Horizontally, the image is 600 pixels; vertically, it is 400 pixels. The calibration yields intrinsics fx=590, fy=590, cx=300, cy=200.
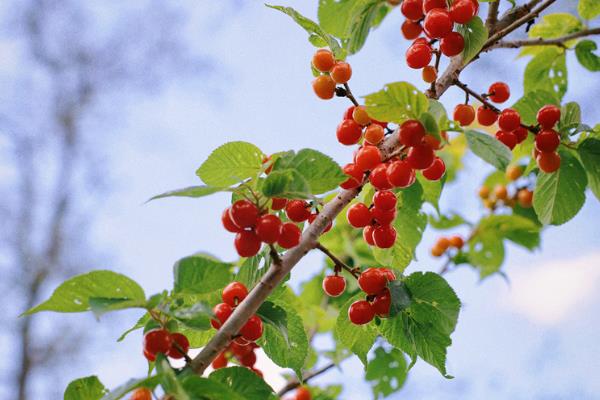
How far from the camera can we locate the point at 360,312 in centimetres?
75

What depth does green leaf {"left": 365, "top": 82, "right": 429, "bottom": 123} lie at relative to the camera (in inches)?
25.7

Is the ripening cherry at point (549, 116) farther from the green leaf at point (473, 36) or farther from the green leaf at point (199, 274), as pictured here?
the green leaf at point (199, 274)

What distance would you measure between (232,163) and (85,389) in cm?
31

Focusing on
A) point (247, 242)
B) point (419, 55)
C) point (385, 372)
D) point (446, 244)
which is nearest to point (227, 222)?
point (247, 242)

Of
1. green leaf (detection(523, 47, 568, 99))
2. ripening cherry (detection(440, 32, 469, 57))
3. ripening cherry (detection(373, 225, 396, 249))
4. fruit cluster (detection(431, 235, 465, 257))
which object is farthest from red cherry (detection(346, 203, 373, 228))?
fruit cluster (detection(431, 235, 465, 257))

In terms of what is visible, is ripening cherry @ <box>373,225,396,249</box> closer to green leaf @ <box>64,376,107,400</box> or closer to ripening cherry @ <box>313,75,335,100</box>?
ripening cherry @ <box>313,75,335,100</box>

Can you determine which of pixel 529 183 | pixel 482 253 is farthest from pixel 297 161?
pixel 529 183

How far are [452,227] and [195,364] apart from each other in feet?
5.23

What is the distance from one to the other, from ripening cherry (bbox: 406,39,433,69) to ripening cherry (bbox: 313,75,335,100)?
0.11 meters

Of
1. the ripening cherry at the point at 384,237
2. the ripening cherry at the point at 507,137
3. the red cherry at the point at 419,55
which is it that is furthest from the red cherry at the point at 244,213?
the ripening cherry at the point at 507,137

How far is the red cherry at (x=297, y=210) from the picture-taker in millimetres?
743

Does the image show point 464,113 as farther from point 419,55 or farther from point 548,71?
point 548,71

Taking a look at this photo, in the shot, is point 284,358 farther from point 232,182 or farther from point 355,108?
point 355,108

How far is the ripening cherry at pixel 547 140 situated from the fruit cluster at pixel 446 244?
1.04 metres
